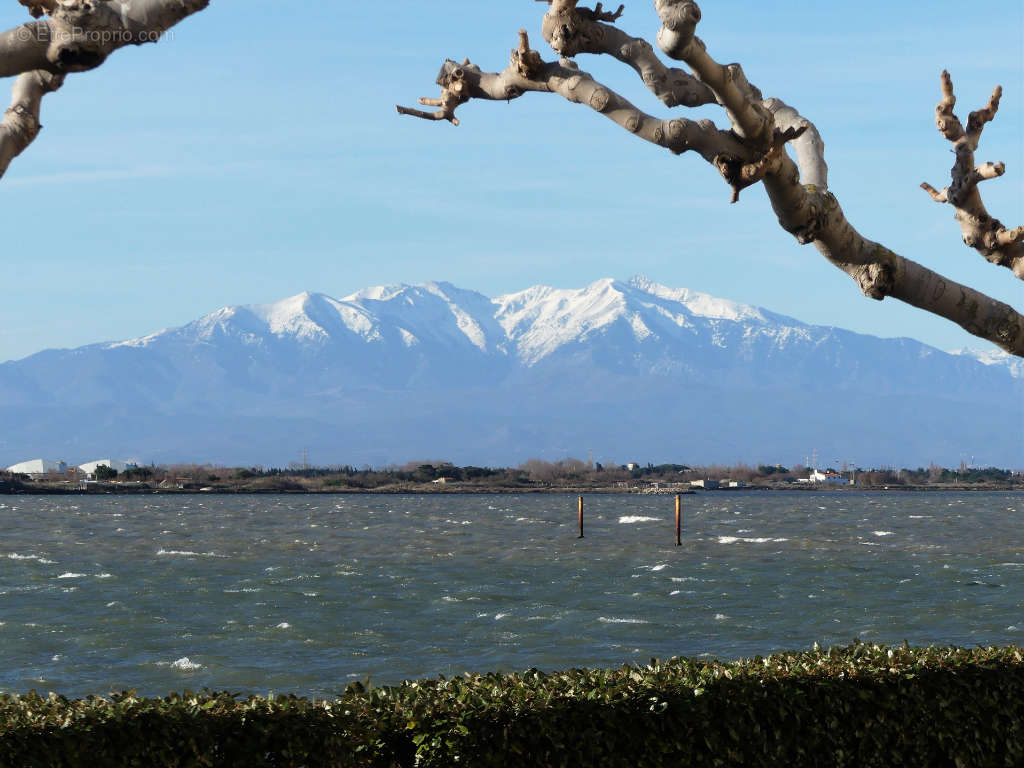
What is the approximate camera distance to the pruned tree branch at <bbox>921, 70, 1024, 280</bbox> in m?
10.4

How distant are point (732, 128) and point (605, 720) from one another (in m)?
5.13

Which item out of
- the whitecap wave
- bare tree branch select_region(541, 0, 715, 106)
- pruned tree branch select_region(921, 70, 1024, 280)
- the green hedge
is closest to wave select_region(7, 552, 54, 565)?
the whitecap wave

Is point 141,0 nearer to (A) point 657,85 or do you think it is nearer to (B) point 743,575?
(A) point 657,85

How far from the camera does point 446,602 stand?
4731cm

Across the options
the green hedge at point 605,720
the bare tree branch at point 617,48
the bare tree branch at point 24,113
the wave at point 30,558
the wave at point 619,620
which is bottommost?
the wave at point 30,558

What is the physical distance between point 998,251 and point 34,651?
3076 cm

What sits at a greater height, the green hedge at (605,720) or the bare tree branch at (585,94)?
the bare tree branch at (585,94)

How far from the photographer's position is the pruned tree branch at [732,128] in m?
7.59

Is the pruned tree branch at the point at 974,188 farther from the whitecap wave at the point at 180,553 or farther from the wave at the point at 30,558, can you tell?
the whitecap wave at the point at 180,553

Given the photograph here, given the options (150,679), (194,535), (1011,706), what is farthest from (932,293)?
(194,535)

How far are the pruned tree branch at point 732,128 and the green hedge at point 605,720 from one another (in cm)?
386

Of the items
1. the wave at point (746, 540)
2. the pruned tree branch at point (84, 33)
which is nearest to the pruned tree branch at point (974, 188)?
the pruned tree branch at point (84, 33)

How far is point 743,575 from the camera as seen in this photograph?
59.3 metres

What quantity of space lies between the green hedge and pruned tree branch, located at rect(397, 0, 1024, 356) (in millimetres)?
3864
